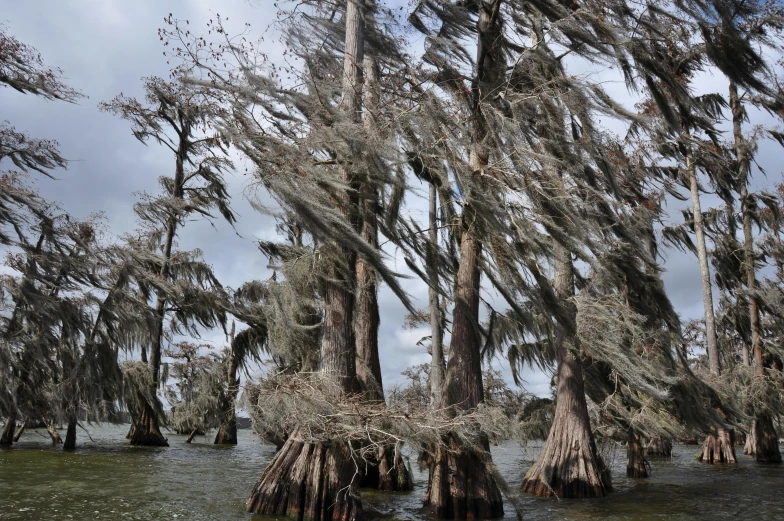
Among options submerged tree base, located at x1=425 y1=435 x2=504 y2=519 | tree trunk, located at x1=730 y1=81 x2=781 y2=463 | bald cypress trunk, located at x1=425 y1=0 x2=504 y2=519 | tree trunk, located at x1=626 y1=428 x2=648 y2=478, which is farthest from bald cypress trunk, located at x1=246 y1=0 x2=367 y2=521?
tree trunk, located at x1=730 y1=81 x2=781 y2=463

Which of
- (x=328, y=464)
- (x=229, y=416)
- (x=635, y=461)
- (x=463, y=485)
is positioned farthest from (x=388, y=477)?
(x=229, y=416)

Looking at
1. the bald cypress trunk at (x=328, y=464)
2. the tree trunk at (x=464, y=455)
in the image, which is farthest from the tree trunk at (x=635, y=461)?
the bald cypress trunk at (x=328, y=464)

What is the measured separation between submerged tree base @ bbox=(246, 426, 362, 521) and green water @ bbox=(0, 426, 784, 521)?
29cm

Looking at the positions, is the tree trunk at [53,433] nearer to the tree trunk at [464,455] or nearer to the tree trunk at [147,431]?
the tree trunk at [147,431]

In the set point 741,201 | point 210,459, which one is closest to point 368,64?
point 210,459

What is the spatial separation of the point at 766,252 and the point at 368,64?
47.5 ft

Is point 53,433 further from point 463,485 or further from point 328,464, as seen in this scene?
point 463,485

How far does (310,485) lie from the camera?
7.36m

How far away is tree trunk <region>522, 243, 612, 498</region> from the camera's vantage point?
9859 millimetres

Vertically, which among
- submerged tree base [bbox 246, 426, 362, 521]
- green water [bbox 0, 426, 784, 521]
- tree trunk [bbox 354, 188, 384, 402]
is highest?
tree trunk [bbox 354, 188, 384, 402]

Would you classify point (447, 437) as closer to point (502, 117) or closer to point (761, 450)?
point (502, 117)

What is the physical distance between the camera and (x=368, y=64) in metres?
12.3

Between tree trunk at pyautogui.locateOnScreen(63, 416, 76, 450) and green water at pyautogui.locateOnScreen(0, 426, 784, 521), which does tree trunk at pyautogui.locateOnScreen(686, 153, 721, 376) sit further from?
tree trunk at pyautogui.locateOnScreen(63, 416, 76, 450)

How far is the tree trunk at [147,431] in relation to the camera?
17.1 m
